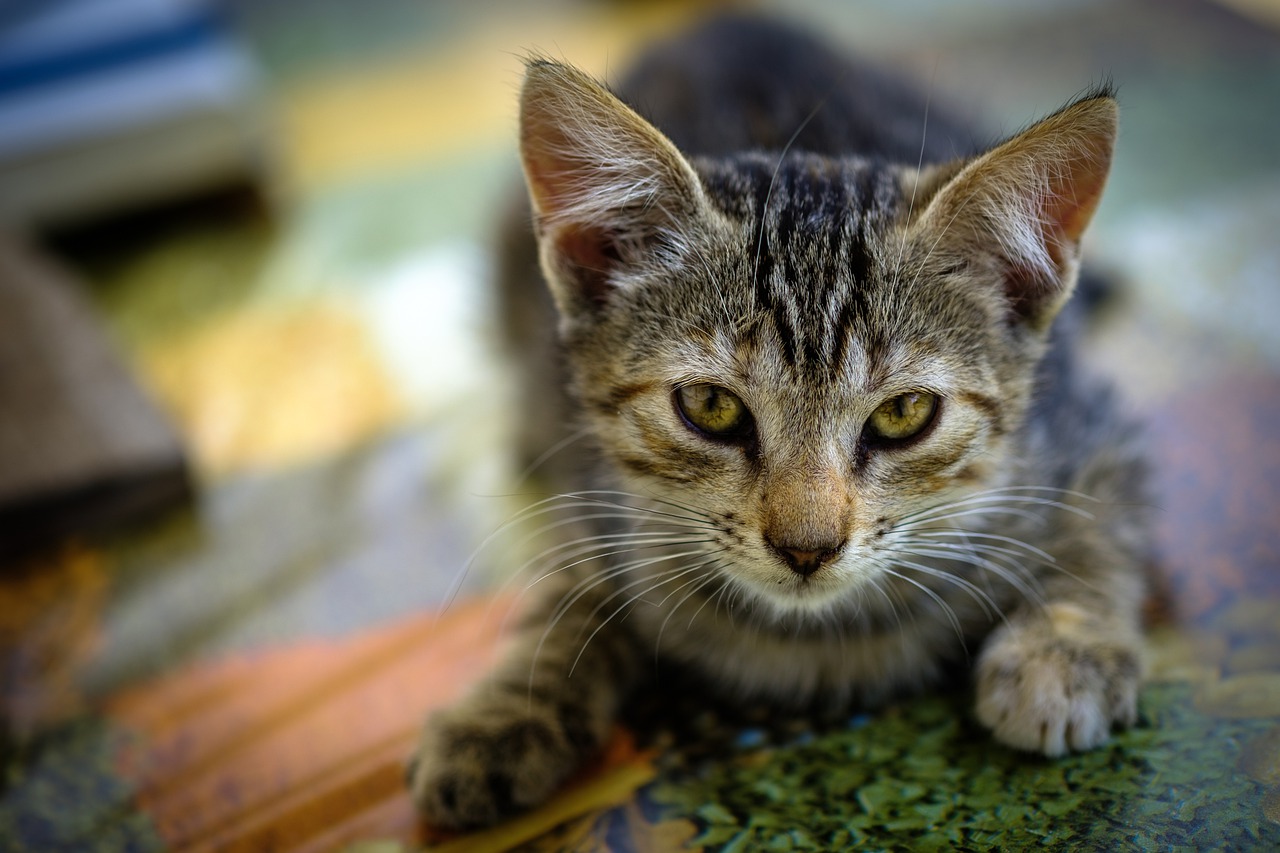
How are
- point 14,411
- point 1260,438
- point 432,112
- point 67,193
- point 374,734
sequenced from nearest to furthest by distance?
point 374,734
point 1260,438
point 14,411
point 67,193
point 432,112

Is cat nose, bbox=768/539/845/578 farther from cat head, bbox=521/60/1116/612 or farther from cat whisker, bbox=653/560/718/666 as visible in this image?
cat whisker, bbox=653/560/718/666

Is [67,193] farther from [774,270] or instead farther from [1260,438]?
[1260,438]

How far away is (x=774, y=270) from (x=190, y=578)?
1.12m

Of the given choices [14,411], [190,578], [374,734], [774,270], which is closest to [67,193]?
[14,411]

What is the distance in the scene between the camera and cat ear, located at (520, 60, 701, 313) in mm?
1075

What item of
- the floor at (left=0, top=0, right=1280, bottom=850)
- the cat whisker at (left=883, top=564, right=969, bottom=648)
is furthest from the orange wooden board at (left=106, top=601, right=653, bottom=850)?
the cat whisker at (left=883, top=564, right=969, bottom=648)

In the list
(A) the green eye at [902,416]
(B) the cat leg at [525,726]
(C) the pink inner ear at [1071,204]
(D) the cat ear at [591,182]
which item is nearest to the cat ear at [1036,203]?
(C) the pink inner ear at [1071,204]

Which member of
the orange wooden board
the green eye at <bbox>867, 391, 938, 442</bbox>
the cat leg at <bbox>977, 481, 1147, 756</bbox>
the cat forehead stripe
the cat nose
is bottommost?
the orange wooden board

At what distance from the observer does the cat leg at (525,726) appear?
1.14m

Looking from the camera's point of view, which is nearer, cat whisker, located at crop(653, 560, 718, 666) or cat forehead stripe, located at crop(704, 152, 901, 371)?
cat forehead stripe, located at crop(704, 152, 901, 371)

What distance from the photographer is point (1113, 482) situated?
1.36m

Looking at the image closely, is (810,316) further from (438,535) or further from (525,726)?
(438,535)

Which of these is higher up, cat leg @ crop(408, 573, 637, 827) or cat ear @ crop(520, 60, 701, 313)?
cat ear @ crop(520, 60, 701, 313)

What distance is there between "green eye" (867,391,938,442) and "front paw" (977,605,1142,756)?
30 cm
